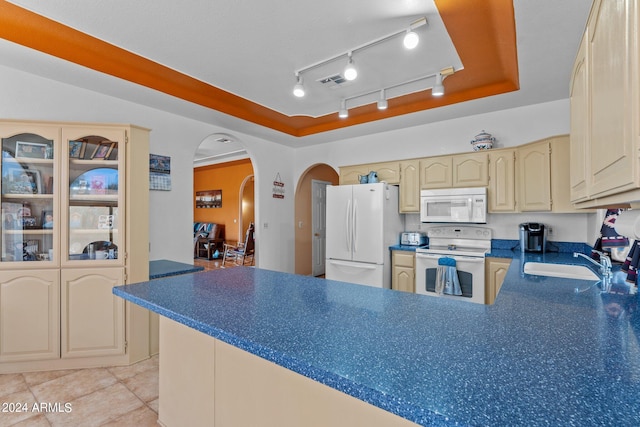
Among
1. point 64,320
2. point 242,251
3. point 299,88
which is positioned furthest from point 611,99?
point 242,251

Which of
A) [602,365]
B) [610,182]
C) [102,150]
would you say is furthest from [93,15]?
[602,365]

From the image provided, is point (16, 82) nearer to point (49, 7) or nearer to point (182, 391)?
point (49, 7)

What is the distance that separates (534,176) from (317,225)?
3683 mm

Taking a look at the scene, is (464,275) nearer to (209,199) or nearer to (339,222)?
(339,222)

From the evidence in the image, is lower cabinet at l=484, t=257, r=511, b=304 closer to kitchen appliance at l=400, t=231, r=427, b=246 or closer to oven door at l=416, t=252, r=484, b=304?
oven door at l=416, t=252, r=484, b=304

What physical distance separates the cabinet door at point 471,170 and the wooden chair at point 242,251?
4364mm

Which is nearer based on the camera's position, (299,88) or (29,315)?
(29,315)

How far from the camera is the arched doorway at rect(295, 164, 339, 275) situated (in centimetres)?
537

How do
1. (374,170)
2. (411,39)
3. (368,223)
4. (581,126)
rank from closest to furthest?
1. (581,126)
2. (411,39)
3. (368,223)
4. (374,170)

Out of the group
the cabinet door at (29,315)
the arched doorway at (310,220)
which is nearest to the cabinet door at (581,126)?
the cabinet door at (29,315)

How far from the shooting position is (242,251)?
6.75 meters

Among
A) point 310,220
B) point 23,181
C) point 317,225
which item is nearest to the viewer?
point 23,181

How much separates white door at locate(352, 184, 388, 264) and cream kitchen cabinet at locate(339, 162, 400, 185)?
0.41 meters

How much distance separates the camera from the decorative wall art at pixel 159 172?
10.8 ft
